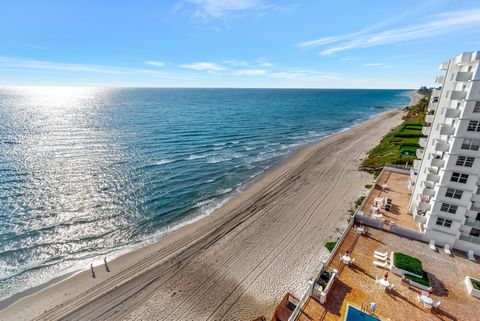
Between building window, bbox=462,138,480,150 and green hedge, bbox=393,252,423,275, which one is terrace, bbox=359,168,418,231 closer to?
green hedge, bbox=393,252,423,275

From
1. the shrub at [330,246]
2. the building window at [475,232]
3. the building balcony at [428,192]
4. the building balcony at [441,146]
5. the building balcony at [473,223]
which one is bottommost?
the shrub at [330,246]

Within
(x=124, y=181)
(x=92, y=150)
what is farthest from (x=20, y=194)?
(x=92, y=150)

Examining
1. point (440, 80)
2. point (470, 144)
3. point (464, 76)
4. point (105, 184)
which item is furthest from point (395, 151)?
point (105, 184)

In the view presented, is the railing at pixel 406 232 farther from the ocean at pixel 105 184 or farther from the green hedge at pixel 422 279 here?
the ocean at pixel 105 184

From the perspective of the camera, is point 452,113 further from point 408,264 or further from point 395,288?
point 395,288

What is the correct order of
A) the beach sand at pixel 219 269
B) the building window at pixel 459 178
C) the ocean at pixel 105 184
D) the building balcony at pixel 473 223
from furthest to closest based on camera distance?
the ocean at pixel 105 184 → the building balcony at pixel 473 223 → the building window at pixel 459 178 → the beach sand at pixel 219 269

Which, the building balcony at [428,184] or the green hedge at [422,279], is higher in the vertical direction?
the building balcony at [428,184]

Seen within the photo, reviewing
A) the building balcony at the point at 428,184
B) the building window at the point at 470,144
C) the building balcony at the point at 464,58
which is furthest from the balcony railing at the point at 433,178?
the building balcony at the point at 464,58
